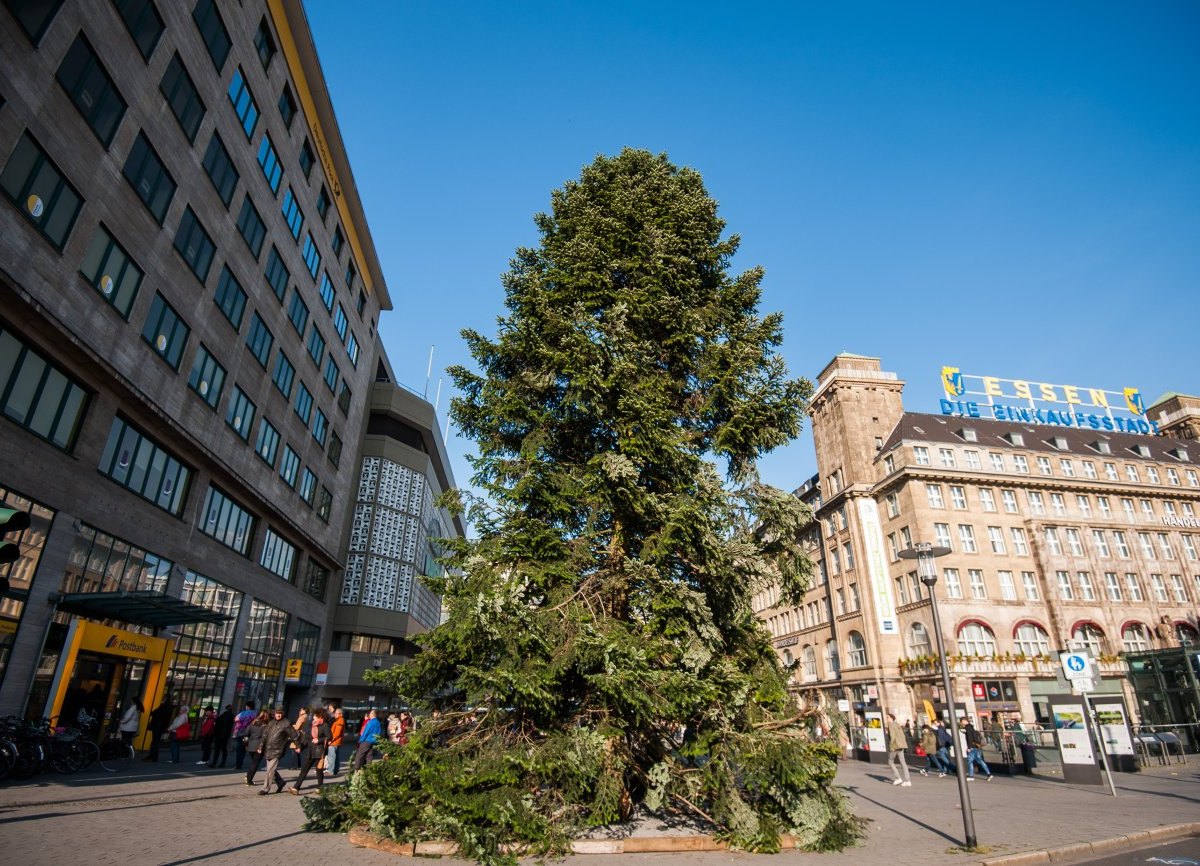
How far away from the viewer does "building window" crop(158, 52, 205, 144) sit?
21.1m

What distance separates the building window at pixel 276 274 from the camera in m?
30.0

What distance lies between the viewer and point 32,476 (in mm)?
15844

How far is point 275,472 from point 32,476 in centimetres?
1592

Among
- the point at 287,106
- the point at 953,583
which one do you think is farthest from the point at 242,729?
the point at 953,583

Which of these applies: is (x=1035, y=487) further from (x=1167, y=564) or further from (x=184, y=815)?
(x=184, y=815)

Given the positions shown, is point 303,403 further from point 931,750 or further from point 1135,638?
point 1135,638

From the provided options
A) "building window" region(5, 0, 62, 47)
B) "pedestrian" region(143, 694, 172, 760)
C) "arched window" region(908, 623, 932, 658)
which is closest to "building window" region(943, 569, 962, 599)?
"arched window" region(908, 623, 932, 658)

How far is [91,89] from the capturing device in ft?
56.8

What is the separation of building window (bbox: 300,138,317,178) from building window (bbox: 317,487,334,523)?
18498mm

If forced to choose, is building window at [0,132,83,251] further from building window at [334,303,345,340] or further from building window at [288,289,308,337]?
building window at [334,303,345,340]

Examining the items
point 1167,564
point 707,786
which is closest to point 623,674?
point 707,786

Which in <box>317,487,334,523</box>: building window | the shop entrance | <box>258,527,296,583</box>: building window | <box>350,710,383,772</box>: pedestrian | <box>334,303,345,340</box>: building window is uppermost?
<box>334,303,345,340</box>: building window

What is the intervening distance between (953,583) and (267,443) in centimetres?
4371

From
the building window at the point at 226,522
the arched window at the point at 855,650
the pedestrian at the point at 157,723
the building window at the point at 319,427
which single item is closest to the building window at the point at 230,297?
the building window at the point at 226,522
